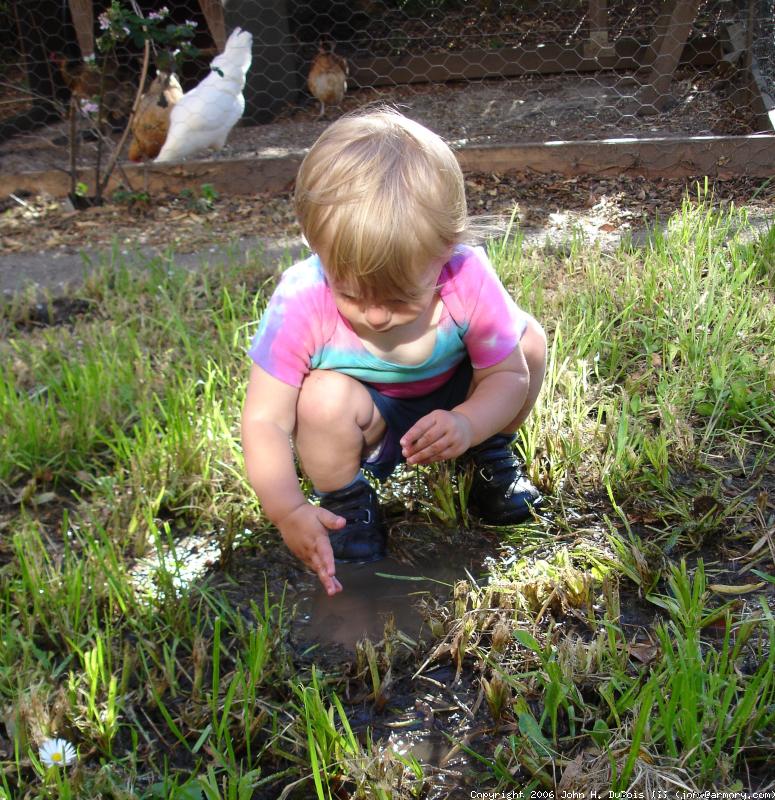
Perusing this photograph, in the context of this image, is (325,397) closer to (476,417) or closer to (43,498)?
(476,417)

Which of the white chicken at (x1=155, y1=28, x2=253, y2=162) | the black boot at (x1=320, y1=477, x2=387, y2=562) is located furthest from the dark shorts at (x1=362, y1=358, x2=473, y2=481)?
the white chicken at (x1=155, y1=28, x2=253, y2=162)

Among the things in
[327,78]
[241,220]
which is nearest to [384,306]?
[241,220]

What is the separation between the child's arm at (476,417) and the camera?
1.46 metres

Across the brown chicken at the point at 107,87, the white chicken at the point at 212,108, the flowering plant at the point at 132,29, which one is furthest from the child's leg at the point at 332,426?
the brown chicken at the point at 107,87

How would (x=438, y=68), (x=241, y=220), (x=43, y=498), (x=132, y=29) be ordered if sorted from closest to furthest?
(x=43, y=498)
(x=241, y=220)
(x=132, y=29)
(x=438, y=68)

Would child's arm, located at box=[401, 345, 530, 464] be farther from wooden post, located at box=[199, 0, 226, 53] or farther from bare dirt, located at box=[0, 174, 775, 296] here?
wooden post, located at box=[199, 0, 226, 53]

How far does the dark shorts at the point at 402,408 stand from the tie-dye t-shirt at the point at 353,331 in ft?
0.23

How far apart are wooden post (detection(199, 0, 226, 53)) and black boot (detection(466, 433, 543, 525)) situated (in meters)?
4.77

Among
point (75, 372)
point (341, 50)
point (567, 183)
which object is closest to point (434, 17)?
point (341, 50)

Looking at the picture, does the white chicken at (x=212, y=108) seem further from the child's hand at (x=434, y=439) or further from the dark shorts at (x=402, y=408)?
the child's hand at (x=434, y=439)

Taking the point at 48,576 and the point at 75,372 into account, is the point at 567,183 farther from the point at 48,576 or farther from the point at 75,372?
the point at 48,576

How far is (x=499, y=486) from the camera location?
5.60 feet

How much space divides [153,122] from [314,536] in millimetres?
4024

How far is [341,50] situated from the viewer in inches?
268
